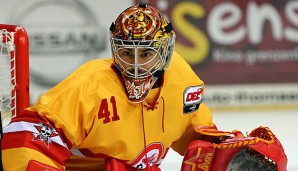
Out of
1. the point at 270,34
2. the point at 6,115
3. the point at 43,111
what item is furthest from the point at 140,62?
the point at 270,34

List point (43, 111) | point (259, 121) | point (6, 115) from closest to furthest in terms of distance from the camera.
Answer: point (43, 111), point (6, 115), point (259, 121)

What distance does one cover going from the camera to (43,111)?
2117 mm

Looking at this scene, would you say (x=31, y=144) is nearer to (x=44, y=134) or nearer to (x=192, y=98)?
(x=44, y=134)

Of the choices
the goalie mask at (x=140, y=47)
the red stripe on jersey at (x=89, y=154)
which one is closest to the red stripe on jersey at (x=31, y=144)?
the red stripe on jersey at (x=89, y=154)

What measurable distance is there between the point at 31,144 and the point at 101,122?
231 mm

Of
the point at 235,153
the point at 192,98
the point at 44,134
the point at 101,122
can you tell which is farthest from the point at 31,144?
the point at 235,153

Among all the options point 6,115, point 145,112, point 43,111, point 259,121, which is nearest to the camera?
point 43,111

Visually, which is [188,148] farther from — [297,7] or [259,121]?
[297,7]

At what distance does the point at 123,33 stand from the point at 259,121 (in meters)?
2.15

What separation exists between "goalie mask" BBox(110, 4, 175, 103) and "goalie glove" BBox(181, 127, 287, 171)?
332mm

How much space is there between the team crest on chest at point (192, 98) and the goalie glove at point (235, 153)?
0.27ft

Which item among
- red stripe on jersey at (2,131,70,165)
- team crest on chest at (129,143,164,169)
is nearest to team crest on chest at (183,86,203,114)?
team crest on chest at (129,143,164,169)

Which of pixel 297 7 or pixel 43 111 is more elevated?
pixel 297 7

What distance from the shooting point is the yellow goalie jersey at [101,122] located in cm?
211
